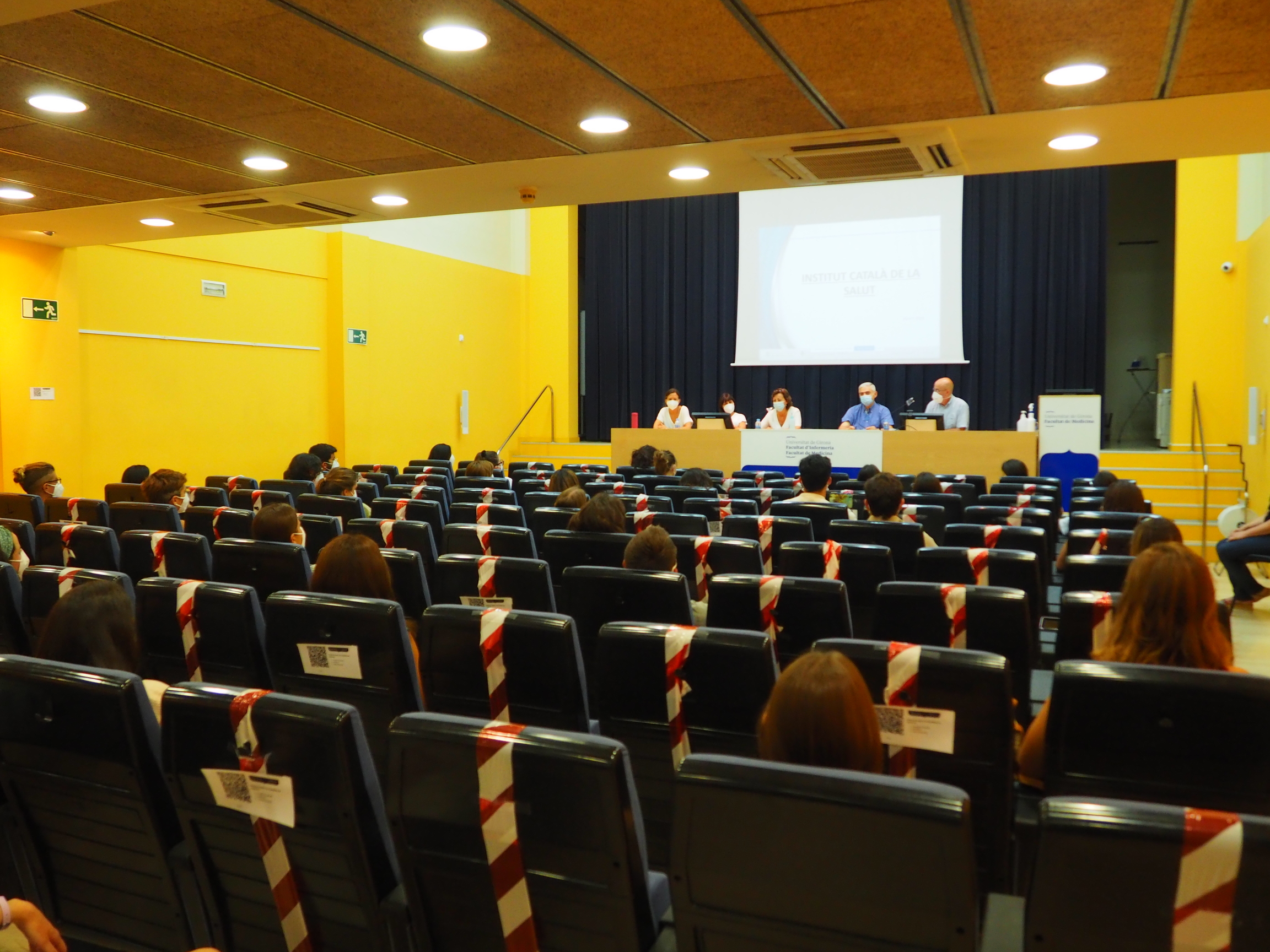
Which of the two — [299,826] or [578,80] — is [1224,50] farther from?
[299,826]

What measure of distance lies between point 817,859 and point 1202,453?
11583 mm

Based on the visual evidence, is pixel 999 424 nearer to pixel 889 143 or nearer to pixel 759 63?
pixel 889 143

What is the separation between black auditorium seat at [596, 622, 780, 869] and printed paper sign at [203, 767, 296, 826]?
741 mm

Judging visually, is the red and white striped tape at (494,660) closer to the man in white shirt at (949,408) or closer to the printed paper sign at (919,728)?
the printed paper sign at (919,728)

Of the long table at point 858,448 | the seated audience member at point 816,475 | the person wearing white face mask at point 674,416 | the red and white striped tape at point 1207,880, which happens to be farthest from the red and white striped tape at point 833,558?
the person wearing white face mask at point 674,416

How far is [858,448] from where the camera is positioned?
10.1 metres

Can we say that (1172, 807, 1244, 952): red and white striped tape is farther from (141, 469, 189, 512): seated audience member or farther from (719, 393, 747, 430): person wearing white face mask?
(719, 393, 747, 430): person wearing white face mask

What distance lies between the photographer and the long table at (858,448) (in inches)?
385

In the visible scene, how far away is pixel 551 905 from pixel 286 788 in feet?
1.61

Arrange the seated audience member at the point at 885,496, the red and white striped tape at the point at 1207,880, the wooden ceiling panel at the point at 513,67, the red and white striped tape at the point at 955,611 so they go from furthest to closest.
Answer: the seated audience member at the point at 885,496, the wooden ceiling panel at the point at 513,67, the red and white striped tape at the point at 955,611, the red and white striped tape at the point at 1207,880

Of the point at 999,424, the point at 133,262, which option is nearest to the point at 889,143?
the point at 133,262

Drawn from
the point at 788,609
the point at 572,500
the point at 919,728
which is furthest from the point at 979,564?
the point at 572,500

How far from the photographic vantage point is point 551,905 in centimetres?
150

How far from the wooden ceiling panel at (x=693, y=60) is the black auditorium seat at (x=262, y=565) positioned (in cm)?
213
